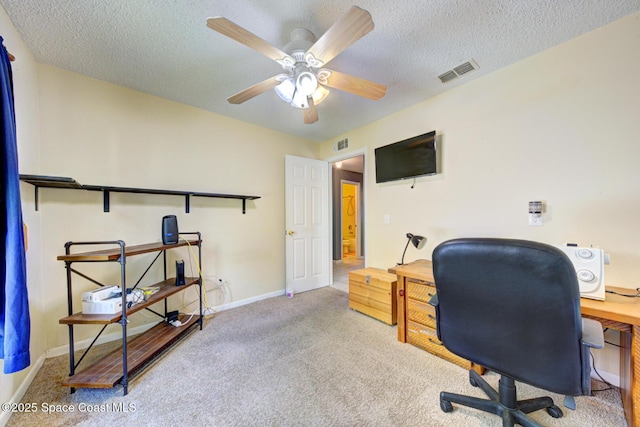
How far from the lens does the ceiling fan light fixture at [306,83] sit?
1.53 meters

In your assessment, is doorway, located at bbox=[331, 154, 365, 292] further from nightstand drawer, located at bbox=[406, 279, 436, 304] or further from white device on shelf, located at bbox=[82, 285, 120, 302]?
white device on shelf, located at bbox=[82, 285, 120, 302]

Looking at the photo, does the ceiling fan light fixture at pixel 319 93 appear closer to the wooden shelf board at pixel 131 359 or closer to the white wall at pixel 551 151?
the white wall at pixel 551 151

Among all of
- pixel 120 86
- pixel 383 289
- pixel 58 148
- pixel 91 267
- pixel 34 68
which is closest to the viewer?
pixel 34 68

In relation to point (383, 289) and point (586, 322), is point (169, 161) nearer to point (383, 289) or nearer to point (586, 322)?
point (383, 289)

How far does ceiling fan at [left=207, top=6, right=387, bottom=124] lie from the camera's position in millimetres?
1158

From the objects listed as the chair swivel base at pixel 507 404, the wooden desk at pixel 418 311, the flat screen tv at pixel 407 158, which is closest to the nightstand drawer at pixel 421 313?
the wooden desk at pixel 418 311

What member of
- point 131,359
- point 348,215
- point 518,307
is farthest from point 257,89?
point 348,215

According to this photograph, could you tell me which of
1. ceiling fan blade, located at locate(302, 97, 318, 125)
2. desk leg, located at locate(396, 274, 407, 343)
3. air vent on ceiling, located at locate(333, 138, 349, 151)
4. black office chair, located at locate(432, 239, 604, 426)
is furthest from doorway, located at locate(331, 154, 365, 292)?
black office chair, located at locate(432, 239, 604, 426)

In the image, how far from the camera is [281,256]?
343 cm

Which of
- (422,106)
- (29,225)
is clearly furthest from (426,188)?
(29,225)

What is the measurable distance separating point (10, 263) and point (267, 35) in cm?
191

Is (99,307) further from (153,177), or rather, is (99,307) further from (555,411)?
(555,411)

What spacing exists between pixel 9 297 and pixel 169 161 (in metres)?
1.74

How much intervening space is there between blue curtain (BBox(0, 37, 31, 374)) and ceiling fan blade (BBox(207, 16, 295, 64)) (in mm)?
1019
